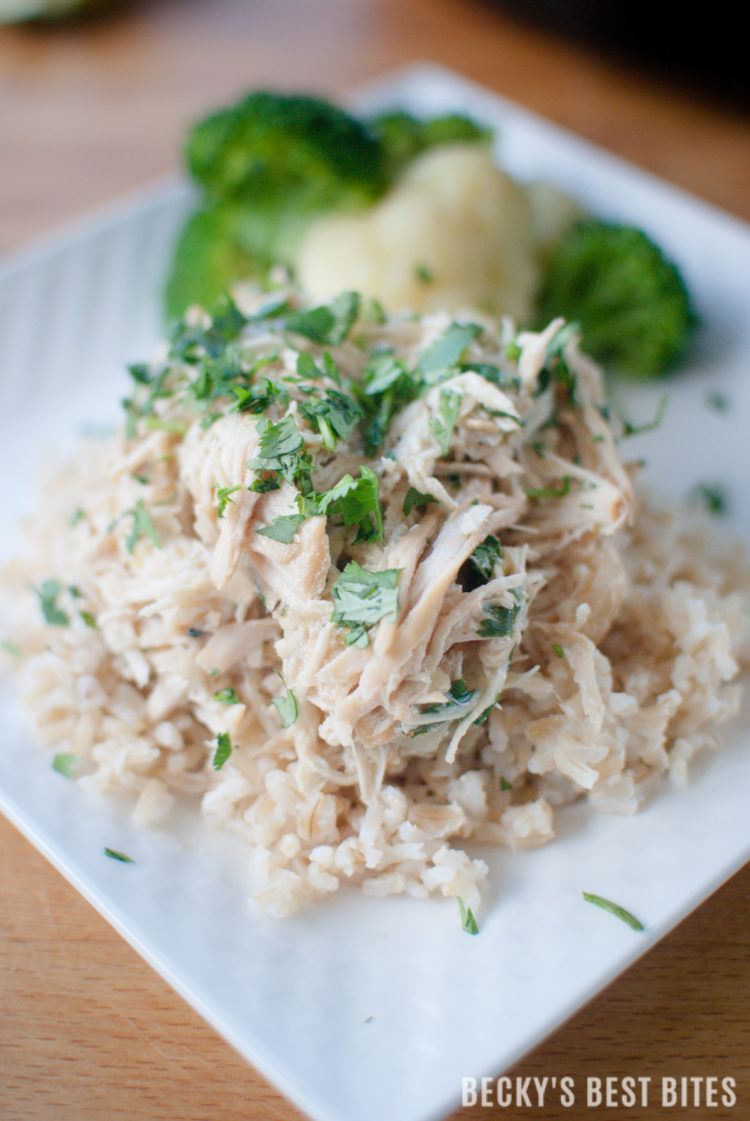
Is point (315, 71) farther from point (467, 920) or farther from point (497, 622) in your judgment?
point (467, 920)

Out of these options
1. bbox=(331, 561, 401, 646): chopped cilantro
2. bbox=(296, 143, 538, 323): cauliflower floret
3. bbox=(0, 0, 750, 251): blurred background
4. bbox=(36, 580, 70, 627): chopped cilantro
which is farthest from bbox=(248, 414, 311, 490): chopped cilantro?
bbox=(0, 0, 750, 251): blurred background

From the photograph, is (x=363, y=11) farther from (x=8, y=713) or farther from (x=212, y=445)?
(x=8, y=713)

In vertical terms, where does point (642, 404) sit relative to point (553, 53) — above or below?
below

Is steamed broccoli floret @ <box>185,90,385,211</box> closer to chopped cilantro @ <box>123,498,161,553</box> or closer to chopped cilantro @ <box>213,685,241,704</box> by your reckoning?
chopped cilantro @ <box>123,498,161,553</box>

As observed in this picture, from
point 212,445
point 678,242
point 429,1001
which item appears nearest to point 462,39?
point 678,242

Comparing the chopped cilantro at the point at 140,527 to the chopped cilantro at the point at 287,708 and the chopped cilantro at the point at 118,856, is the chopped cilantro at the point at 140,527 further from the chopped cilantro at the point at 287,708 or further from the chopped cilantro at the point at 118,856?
the chopped cilantro at the point at 118,856

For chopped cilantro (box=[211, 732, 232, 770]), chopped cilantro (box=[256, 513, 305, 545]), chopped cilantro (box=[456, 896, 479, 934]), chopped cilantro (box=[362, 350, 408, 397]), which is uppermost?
chopped cilantro (box=[362, 350, 408, 397])
